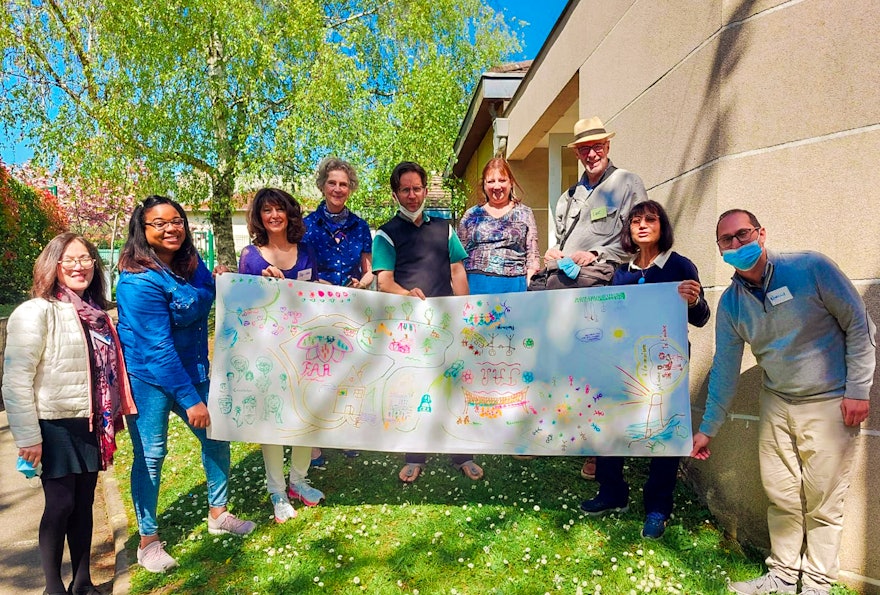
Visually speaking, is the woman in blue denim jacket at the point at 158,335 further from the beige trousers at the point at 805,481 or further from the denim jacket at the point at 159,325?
the beige trousers at the point at 805,481

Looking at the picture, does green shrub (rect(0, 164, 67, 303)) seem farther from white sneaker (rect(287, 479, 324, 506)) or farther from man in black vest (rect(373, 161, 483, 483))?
man in black vest (rect(373, 161, 483, 483))

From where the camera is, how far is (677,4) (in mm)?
3852

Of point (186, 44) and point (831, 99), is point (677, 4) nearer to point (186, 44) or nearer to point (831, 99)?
point (831, 99)

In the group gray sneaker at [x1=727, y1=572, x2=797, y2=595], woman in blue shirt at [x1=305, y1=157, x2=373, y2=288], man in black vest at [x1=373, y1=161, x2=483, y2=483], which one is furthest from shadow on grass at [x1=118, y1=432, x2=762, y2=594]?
woman in blue shirt at [x1=305, y1=157, x2=373, y2=288]

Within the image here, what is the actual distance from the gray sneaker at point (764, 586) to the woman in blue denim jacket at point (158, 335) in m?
3.06

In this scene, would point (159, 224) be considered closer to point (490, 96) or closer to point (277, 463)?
point (277, 463)

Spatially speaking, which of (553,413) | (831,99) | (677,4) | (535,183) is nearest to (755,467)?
(553,413)

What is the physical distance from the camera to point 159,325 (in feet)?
9.95

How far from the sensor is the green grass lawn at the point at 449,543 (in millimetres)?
3008

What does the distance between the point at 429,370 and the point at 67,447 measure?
1.97 m

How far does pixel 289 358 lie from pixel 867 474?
3.22 meters

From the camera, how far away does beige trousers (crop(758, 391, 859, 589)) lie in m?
2.65

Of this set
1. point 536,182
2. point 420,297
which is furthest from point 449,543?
point 536,182

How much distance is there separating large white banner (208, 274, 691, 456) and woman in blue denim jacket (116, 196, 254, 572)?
156 mm
